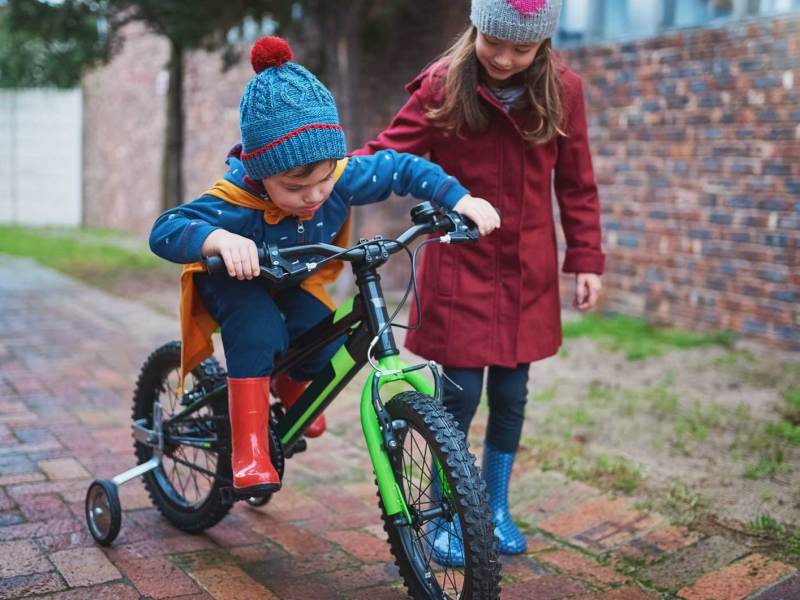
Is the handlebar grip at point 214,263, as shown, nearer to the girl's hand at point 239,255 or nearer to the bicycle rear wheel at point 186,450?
the girl's hand at point 239,255

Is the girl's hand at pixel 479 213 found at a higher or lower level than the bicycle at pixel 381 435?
higher

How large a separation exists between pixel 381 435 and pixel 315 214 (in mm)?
609

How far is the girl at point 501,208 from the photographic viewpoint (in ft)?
9.07

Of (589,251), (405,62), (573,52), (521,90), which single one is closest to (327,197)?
(521,90)

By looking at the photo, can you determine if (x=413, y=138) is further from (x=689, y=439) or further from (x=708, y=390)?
(x=708, y=390)

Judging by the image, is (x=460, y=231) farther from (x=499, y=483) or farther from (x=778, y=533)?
(x=778, y=533)

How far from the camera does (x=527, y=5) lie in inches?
101

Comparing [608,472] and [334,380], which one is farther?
[608,472]

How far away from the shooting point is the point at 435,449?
2219 millimetres

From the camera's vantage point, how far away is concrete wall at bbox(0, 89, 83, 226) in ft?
53.5

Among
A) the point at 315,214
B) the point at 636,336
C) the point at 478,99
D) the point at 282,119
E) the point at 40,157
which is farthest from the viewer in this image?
the point at 40,157

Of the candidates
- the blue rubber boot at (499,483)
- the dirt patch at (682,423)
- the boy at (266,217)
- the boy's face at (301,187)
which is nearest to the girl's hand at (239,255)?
the boy at (266,217)

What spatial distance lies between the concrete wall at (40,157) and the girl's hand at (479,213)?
1527 centimetres

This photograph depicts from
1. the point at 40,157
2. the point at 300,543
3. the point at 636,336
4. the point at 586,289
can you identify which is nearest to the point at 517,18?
the point at 586,289
